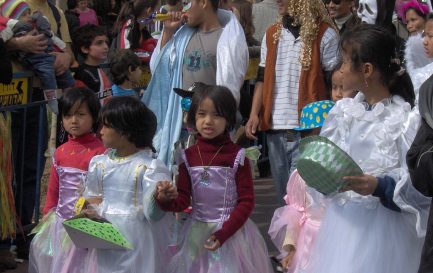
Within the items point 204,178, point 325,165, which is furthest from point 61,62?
point 325,165

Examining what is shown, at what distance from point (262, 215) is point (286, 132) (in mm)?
2089

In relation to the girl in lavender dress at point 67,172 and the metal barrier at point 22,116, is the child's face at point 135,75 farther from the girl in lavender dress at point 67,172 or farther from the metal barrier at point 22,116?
the girl in lavender dress at point 67,172

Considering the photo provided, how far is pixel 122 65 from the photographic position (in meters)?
7.48

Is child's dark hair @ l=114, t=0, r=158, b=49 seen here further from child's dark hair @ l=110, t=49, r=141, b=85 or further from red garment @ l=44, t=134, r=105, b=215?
red garment @ l=44, t=134, r=105, b=215

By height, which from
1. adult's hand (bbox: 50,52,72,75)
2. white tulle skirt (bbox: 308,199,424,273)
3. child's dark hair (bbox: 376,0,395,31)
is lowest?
white tulle skirt (bbox: 308,199,424,273)

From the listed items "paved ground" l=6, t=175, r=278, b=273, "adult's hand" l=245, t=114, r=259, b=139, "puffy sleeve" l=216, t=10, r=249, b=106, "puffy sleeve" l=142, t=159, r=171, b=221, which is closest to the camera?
"puffy sleeve" l=142, t=159, r=171, b=221

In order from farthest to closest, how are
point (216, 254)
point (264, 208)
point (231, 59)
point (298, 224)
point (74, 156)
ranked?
point (264, 208)
point (231, 59)
point (74, 156)
point (216, 254)
point (298, 224)

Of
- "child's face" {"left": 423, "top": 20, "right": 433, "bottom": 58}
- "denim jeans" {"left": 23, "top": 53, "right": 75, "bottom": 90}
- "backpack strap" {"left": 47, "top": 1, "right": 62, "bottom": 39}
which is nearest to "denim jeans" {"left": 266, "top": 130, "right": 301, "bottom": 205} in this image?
"denim jeans" {"left": 23, "top": 53, "right": 75, "bottom": 90}

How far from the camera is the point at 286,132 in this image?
6.09 metres

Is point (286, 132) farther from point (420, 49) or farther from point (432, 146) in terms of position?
point (432, 146)

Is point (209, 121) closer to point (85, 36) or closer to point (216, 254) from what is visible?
point (216, 254)

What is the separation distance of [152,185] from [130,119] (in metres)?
0.39

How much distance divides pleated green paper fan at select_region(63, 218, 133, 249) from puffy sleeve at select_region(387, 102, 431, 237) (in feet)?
4.66

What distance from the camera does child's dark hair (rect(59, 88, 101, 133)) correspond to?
5355mm
